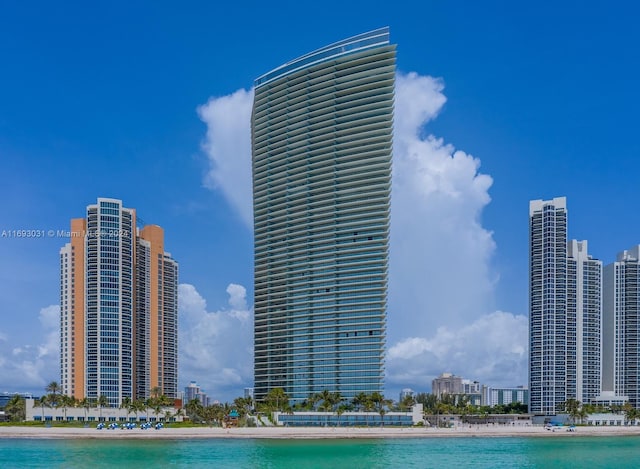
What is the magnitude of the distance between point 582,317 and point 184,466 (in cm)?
11087

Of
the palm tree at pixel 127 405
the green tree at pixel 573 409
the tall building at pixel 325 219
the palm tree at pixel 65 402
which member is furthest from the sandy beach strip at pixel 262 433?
the tall building at pixel 325 219

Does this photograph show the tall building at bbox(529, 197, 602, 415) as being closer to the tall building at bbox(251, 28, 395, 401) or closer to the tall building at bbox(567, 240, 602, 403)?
the tall building at bbox(567, 240, 602, 403)

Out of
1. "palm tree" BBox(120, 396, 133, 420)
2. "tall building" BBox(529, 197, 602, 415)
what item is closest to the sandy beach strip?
"palm tree" BBox(120, 396, 133, 420)

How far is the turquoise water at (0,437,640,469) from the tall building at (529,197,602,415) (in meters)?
45.0

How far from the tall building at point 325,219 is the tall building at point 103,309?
94.5 ft

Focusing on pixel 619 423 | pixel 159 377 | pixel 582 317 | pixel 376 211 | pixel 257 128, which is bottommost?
pixel 619 423

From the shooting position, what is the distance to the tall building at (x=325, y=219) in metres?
143

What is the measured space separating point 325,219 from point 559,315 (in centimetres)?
5283

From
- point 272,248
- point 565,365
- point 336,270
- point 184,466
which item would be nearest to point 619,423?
point 565,365

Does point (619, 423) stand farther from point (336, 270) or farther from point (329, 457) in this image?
point (329, 457)

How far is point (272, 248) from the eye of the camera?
160500 mm

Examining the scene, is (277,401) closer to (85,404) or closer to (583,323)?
(85,404)

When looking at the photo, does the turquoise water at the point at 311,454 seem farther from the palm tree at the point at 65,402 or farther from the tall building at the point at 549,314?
the tall building at the point at 549,314

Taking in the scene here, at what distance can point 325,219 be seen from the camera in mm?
151625
